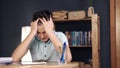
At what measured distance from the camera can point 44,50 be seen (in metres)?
2.31

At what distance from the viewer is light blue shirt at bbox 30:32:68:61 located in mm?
2264

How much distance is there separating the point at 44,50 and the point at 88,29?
2144mm

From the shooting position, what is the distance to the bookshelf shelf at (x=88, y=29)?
12.8ft

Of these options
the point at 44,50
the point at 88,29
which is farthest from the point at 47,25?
the point at 88,29

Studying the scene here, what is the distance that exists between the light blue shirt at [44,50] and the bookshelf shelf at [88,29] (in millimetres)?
1589

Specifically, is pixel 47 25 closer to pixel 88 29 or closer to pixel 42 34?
pixel 42 34

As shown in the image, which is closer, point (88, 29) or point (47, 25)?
point (47, 25)

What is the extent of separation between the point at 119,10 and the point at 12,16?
1929 mm

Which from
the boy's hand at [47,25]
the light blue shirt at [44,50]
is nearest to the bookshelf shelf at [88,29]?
the light blue shirt at [44,50]

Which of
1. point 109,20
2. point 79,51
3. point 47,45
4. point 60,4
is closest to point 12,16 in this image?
point 60,4

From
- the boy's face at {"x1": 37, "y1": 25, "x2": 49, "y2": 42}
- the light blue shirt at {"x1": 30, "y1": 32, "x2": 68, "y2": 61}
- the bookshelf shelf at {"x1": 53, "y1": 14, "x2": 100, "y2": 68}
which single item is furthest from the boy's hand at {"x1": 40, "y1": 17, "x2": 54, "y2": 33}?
the bookshelf shelf at {"x1": 53, "y1": 14, "x2": 100, "y2": 68}

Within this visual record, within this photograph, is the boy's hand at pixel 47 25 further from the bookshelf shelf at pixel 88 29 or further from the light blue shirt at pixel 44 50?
the bookshelf shelf at pixel 88 29

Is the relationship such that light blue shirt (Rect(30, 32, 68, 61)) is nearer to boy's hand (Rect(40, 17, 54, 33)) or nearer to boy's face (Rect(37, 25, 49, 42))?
boy's face (Rect(37, 25, 49, 42))

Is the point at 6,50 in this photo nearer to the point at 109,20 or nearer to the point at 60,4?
the point at 60,4
